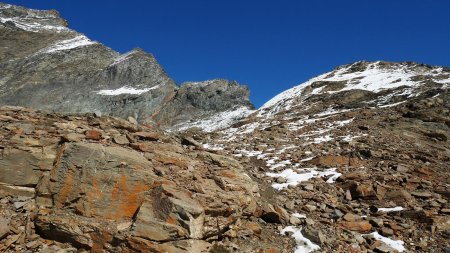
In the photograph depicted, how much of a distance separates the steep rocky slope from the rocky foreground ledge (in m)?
1.92

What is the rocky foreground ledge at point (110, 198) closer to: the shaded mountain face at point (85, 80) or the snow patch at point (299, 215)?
the snow patch at point (299, 215)

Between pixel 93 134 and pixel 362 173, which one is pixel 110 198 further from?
pixel 362 173

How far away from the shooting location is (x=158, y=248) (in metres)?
8.36

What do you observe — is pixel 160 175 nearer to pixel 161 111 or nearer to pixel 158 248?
A: pixel 158 248

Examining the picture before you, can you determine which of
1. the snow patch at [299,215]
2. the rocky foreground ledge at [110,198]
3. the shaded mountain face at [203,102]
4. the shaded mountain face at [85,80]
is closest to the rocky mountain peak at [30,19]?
the shaded mountain face at [85,80]

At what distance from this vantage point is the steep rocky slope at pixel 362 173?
10648mm

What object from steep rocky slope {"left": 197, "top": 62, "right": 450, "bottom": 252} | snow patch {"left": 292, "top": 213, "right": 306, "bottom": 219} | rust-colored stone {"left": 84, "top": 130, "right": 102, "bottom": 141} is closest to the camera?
steep rocky slope {"left": 197, "top": 62, "right": 450, "bottom": 252}

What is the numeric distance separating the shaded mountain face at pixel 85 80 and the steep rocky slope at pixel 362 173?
5527 centimetres

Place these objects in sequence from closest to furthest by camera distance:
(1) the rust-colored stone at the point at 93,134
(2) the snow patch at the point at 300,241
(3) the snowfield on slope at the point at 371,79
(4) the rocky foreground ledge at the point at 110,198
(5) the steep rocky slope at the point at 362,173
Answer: (4) the rocky foreground ledge at the point at 110,198 → (2) the snow patch at the point at 300,241 → (5) the steep rocky slope at the point at 362,173 → (1) the rust-colored stone at the point at 93,134 → (3) the snowfield on slope at the point at 371,79

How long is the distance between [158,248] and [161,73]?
89.5 m

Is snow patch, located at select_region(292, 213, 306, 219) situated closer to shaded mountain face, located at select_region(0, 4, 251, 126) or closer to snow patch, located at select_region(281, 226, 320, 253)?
snow patch, located at select_region(281, 226, 320, 253)

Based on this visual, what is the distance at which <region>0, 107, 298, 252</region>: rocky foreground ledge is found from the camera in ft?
28.0

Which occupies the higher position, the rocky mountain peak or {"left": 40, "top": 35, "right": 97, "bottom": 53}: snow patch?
the rocky mountain peak

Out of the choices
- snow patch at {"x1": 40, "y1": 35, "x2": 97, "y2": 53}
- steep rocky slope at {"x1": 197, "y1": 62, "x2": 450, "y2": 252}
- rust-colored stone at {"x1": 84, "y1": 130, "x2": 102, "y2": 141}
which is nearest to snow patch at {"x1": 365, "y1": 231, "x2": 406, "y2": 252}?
steep rocky slope at {"x1": 197, "y1": 62, "x2": 450, "y2": 252}
